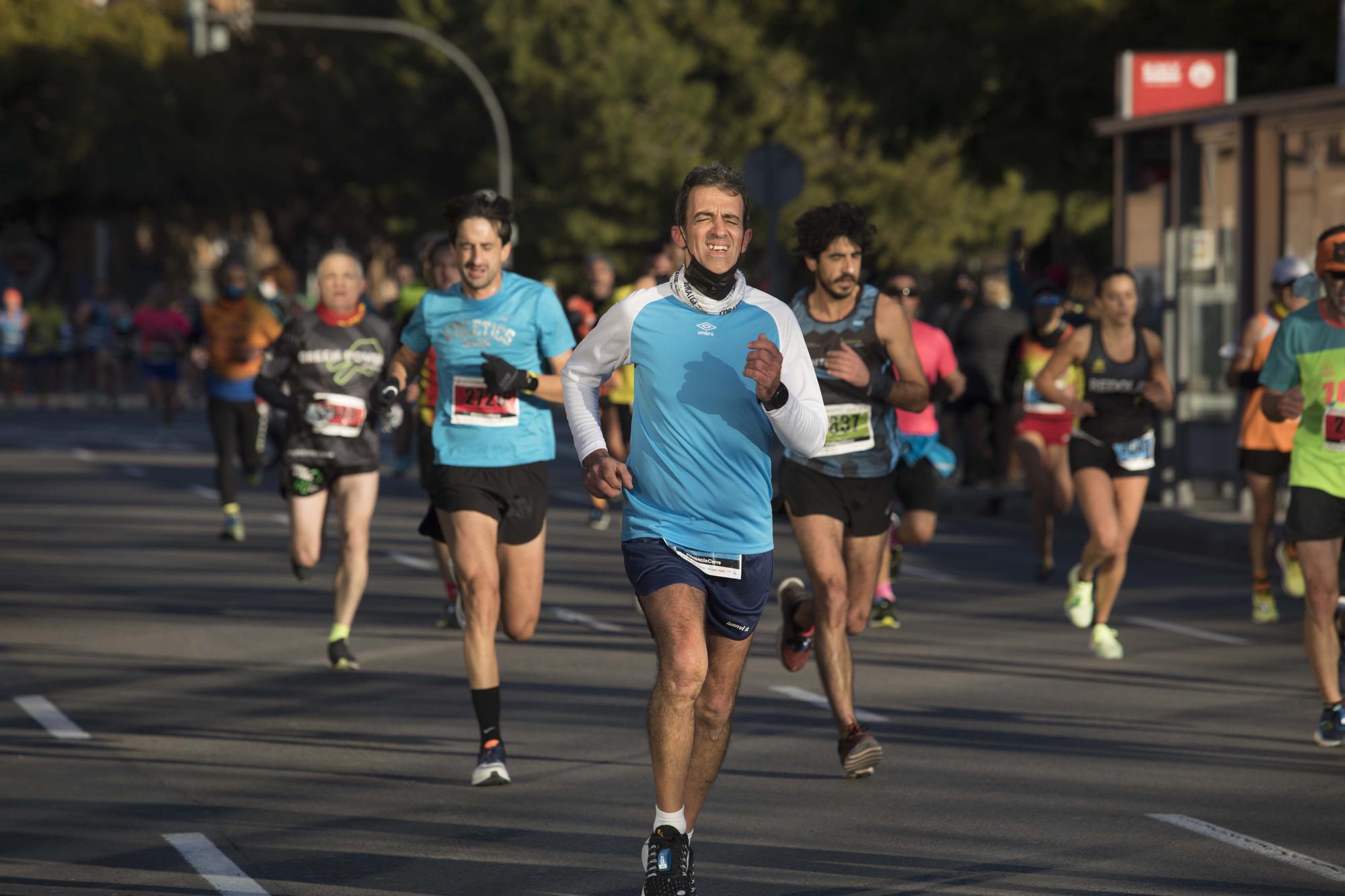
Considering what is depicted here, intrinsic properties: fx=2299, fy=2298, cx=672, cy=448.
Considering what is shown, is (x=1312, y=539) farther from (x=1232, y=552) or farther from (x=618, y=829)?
(x=1232, y=552)

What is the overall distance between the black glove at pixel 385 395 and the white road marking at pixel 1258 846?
3088mm

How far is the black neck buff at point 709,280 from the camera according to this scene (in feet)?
19.8

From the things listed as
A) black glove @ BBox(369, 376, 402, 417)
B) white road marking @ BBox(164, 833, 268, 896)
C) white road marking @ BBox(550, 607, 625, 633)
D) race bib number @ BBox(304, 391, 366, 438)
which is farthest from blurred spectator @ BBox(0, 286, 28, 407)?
white road marking @ BBox(164, 833, 268, 896)

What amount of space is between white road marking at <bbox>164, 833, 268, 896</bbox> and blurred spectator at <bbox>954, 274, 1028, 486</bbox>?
43.9ft

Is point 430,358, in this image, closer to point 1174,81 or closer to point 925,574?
point 925,574

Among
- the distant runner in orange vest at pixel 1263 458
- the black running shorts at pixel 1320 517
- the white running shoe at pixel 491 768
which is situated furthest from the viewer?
the distant runner in orange vest at pixel 1263 458

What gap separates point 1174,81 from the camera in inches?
784

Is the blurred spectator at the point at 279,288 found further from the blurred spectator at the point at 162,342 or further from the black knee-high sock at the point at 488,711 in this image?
the blurred spectator at the point at 162,342

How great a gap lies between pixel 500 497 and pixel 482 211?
1041mm

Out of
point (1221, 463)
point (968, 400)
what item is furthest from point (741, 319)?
point (968, 400)

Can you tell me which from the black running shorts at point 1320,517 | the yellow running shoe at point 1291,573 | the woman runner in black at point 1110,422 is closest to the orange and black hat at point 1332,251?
the black running shorts at point 1320,517

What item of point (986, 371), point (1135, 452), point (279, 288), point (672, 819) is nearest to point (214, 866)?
point (672, 819)

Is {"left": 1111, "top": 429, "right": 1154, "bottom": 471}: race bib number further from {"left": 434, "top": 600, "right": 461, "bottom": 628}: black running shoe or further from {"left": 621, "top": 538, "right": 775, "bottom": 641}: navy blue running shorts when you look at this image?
{"left": 621, "top": 538, "right": 775, "bottom": 641}: navy blue running shorts

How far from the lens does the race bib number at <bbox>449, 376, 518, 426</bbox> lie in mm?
8398
